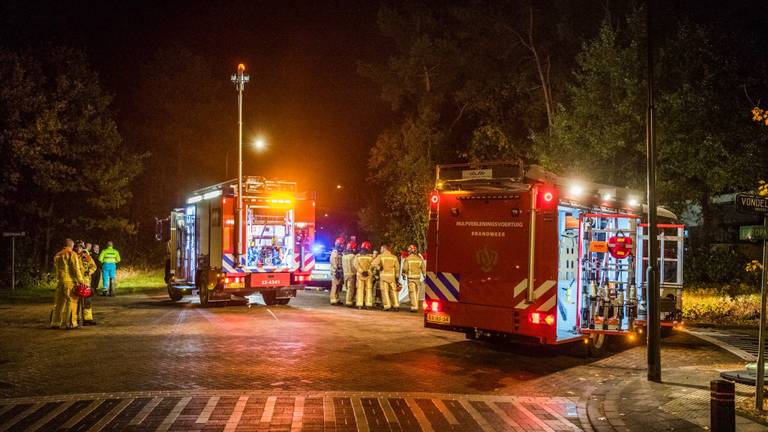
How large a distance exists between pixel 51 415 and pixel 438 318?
642 cm

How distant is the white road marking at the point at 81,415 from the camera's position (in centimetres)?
706

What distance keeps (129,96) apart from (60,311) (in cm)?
3014

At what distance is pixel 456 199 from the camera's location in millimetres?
11953

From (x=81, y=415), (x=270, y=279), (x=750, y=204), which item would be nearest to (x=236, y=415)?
(x=81, y=415)

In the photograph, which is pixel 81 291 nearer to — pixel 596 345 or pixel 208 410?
pixel 208 410

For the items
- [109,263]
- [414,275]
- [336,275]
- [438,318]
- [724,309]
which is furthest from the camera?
[109,263]

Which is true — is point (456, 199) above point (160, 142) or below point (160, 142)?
below

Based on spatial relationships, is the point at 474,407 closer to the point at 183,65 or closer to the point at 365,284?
the point at 365,284

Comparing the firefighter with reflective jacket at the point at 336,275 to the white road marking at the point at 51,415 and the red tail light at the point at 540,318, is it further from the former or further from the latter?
the white road marking at the point at 51,415

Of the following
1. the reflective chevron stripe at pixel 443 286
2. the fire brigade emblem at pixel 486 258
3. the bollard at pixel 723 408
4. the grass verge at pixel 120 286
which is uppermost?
the fire brigade emblem at pixel 486 258

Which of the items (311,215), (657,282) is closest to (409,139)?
(311,215)

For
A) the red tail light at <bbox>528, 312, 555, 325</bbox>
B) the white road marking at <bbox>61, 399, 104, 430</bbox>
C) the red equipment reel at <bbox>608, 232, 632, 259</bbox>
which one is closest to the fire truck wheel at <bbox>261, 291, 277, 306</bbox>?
the red tail light at <bbox>528, 312, 555, 325</bbox>

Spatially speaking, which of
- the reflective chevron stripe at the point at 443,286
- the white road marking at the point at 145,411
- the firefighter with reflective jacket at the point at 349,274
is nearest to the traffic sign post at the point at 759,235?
the reflective chevron stripe at the point at 443,286

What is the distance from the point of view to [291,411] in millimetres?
7656
